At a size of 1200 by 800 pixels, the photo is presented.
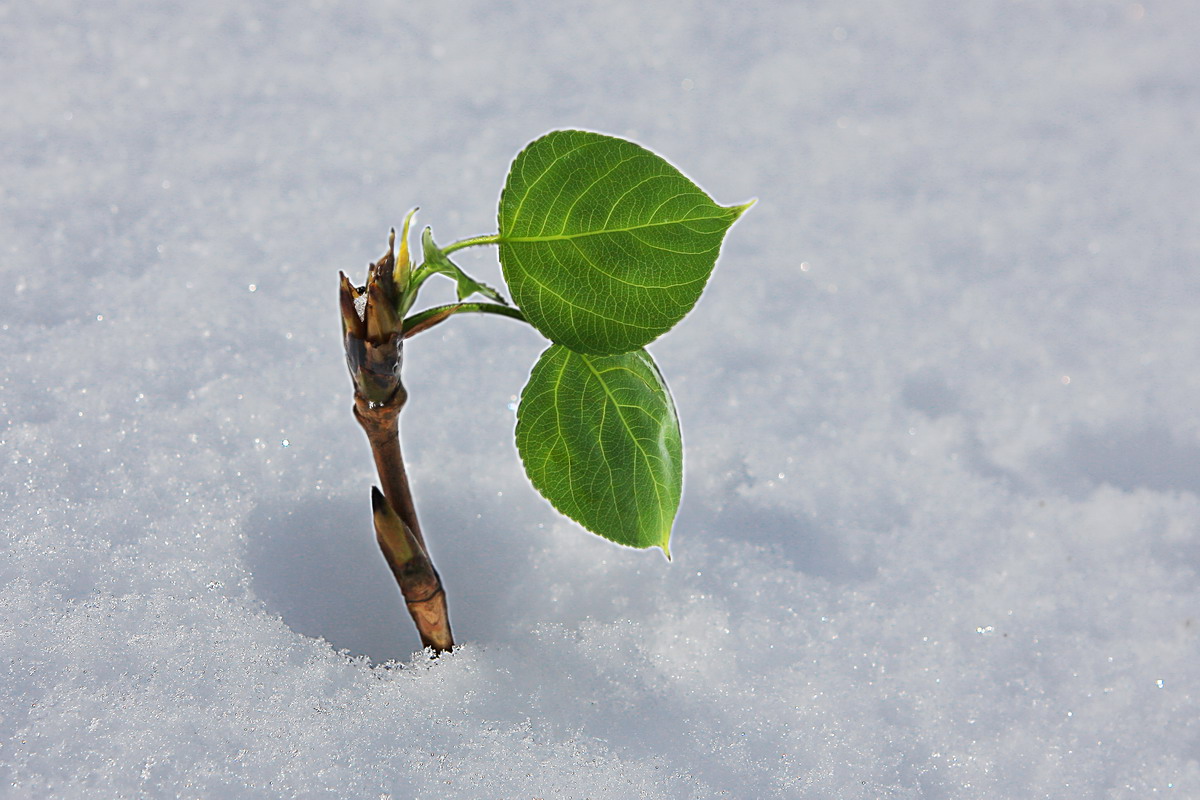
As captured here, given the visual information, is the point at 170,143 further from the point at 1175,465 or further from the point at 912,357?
the point at 1175,465

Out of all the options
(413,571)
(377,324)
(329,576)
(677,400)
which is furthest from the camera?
(677,400)

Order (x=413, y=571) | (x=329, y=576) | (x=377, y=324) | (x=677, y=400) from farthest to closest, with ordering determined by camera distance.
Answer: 1. (x=677, y=400)
2. (x=329, y=576)
3. (x=413, y=571)
4. (x=377, y=324)

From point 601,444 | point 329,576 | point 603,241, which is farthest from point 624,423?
point 329,576

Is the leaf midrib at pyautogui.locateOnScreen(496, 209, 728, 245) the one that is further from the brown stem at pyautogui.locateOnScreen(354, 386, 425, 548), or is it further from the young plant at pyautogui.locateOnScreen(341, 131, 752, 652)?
the brown stem at pyautogui.locateOnScreen(354, 386, 425, 548)

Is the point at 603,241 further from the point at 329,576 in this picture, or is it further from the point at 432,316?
the point at 329,576

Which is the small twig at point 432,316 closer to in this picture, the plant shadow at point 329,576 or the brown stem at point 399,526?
the brown stem at point 399,526
